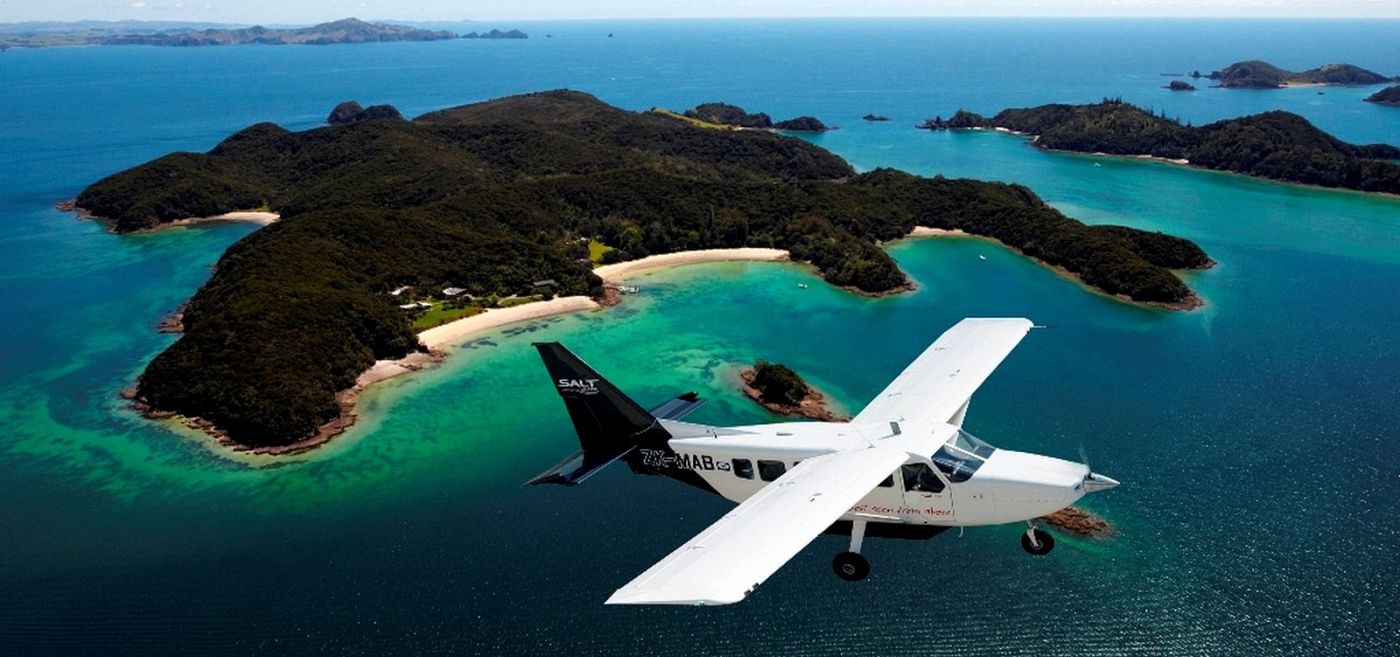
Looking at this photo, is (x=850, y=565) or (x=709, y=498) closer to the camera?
(x=850, y=565)

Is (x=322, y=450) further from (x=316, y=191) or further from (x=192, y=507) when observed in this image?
(x=316, y=191)

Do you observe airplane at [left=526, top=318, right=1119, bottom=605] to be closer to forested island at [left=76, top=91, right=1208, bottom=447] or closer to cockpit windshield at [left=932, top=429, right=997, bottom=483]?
cockpit windshield at [left=932, top=429, right=997, bottom=483]

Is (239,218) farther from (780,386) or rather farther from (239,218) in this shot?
(780,386)

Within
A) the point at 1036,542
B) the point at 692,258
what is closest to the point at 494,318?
the point at 692,258

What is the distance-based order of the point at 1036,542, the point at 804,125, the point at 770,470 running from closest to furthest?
the point at 1036,542
the point at 770,470
the point at 804,125

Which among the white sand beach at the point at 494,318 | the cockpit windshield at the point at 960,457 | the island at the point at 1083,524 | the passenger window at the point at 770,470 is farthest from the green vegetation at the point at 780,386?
the cockpit windshield at the point at 960,457

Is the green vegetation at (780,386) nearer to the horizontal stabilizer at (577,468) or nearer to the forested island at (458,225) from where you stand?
the horizontal stabilizer at (577,468)

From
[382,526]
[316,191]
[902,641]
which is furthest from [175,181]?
[902,641]

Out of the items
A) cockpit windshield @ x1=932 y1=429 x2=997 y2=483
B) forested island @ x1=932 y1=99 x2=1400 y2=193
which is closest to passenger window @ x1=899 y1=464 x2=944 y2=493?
cockpit windshield @ x1=932 y1=429 x2=997 y2=483
